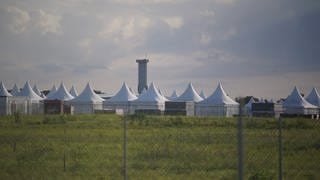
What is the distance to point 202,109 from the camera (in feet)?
188

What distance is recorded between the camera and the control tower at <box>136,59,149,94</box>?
10125cm

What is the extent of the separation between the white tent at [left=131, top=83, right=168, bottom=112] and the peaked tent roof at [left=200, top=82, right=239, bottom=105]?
18.9 ft

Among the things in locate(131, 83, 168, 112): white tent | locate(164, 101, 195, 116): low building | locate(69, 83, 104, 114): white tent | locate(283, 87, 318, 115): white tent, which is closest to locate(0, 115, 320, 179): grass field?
locate(283, 87, 318, 115): white tent

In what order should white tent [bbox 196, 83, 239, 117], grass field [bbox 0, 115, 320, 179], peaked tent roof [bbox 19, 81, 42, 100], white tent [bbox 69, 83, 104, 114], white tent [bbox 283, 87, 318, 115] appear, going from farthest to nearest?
peaked tent roof [bbox 19, 81, 42, 100]
white tent [bbox 69, 83, 104, 114]
white tent [bbox 196, 83, 239, 117]
white tent [bbox 283, 87, 318, 115]
grass field [bbox 0, 115, 320, 179]

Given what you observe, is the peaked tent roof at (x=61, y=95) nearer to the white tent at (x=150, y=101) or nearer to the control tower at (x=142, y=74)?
the white tent at (x=150, y=101)

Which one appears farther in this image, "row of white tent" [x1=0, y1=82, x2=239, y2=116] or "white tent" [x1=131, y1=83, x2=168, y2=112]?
"white tent" [x1=131, y1=83, x2=168, y2=112]

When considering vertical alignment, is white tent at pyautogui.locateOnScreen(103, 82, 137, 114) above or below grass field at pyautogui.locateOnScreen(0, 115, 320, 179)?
above

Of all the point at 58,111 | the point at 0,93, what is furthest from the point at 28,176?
the point at 0,93

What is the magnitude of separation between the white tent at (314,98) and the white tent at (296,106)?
4.66 meters

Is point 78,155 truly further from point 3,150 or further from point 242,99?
point 242,99

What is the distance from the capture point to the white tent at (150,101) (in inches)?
2357

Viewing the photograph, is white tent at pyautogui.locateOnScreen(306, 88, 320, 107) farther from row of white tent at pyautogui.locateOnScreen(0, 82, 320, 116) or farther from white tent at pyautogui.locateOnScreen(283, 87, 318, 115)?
white tent at pyautogui.locateOnScreen(283, 87, 318, 115)

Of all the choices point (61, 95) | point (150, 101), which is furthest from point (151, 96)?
point (61, 95)

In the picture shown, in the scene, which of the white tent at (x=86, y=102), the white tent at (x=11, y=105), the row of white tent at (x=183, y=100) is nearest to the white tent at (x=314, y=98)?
the row of white tent at (x=183, y=100)
